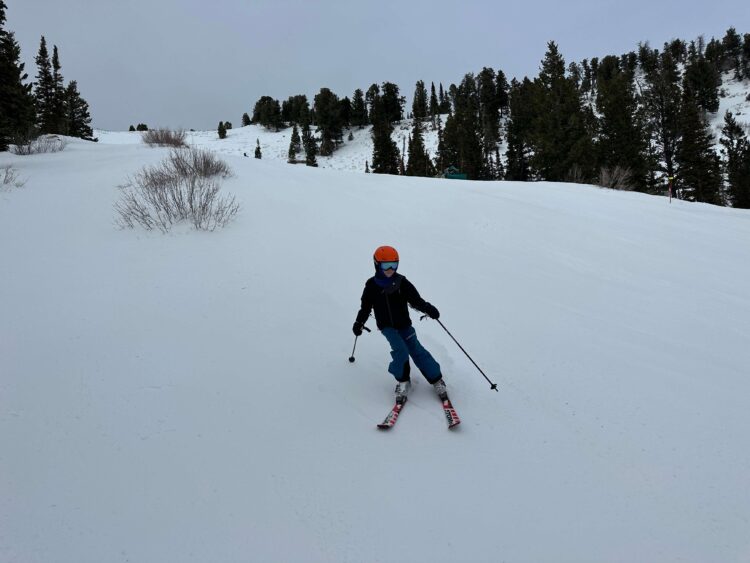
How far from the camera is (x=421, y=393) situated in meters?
3.58

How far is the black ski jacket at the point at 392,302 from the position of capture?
3.51 m

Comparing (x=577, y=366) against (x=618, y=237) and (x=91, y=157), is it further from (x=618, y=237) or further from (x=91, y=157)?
(x=91, y=157)

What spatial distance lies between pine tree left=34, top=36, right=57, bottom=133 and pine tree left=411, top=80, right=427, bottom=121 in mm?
52105

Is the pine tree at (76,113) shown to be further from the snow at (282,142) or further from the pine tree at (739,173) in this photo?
the pine tree at (739,173)

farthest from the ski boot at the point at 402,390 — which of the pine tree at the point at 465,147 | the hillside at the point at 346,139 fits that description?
the hillside at the point at 346,139

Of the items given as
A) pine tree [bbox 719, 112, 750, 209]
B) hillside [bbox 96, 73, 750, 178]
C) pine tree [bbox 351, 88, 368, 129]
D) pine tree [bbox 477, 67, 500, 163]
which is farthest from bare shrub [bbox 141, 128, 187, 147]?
pine tree [bbox 351, 88, 368, 129]

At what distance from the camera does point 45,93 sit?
33.9 metres

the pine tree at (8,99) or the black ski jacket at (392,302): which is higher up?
the pine tree at (8,99)

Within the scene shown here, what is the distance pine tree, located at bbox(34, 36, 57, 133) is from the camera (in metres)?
32.6

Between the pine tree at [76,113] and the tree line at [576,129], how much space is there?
2317 cm

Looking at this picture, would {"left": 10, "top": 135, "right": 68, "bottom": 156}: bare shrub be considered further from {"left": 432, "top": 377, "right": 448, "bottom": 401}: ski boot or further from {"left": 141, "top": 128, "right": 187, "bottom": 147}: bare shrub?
{"left": 432, "top": 377, "right": 448, "bottom": 401}: ski boot

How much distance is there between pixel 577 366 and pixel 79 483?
421cm

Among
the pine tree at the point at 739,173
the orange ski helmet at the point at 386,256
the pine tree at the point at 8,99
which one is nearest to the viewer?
the orange ski helmet at the point at 386,256

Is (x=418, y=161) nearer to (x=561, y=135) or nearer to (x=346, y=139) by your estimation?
(x=561, y=135)
